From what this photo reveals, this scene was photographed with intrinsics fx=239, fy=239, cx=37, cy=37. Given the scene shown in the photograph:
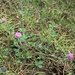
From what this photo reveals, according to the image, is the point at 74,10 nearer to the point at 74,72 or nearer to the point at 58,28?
the point at 58,28

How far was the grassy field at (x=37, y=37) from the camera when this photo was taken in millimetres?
1931

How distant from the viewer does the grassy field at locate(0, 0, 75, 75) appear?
6.33 feet

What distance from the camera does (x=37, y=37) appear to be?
2.14 m

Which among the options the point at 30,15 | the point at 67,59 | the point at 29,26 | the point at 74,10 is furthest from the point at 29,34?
the point at 74,10

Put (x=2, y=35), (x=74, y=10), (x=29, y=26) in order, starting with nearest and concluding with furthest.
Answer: (x=2, y=35)
(x=29, y=26)
(x=74, y=10)

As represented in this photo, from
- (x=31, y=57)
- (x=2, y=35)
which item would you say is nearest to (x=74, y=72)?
(x=31, y=57)

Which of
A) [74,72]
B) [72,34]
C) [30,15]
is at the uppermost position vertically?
[30,15]

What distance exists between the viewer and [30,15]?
2391 mm

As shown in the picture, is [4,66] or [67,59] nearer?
[4,66]

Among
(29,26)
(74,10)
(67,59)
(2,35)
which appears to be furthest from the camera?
(74,10)

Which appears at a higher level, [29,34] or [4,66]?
[29,34]

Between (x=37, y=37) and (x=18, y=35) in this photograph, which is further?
(x=37, y=37)

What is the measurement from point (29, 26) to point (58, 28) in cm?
29

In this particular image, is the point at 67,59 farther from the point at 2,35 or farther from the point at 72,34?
the point at 2,35
